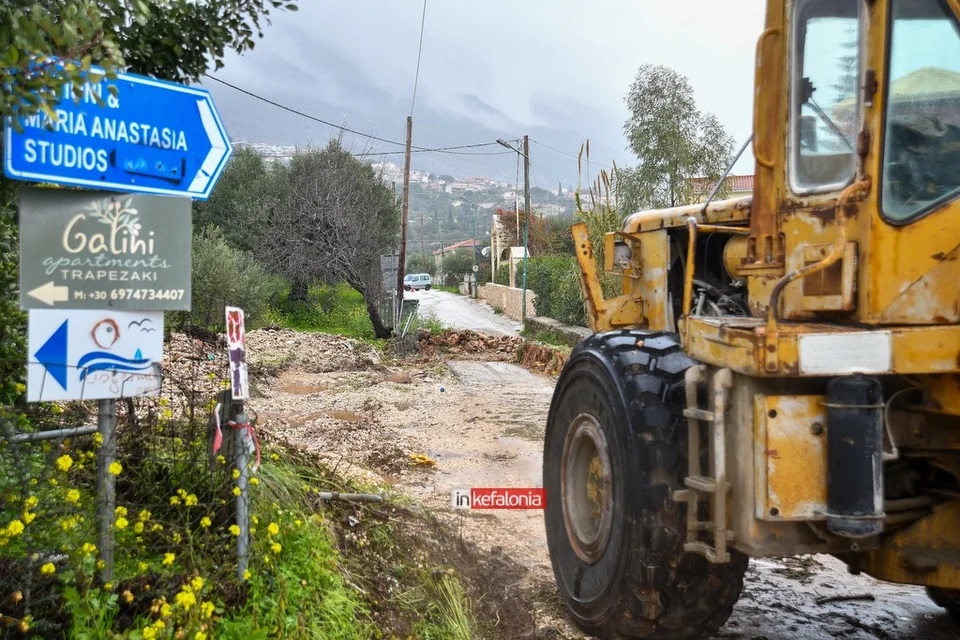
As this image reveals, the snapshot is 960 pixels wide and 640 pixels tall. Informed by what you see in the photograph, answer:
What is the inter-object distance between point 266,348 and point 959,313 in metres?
18.7

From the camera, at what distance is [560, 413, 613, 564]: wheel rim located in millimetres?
4465

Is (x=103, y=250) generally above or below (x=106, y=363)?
above

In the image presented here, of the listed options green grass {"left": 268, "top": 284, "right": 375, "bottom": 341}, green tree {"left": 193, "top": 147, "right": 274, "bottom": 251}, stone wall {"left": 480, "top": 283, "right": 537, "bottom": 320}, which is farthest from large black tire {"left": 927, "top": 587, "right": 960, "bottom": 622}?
stone wall {"left": 480, "top": 283, "right": 537, "bottom": 320}

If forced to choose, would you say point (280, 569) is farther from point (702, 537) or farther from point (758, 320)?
point (758, 320)

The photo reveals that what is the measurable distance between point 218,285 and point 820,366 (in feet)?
68.5

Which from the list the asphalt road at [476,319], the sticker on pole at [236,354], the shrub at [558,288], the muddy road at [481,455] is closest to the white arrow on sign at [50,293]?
the sticker on pole at [236,354]

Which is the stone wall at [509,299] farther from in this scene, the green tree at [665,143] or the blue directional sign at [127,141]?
the blue directional sign at [127,141]

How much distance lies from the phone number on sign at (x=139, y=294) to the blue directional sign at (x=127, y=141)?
0.41 meters

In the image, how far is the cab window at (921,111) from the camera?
3.24 metres

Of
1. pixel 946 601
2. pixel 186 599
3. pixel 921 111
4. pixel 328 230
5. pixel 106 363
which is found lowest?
pixel 946 601

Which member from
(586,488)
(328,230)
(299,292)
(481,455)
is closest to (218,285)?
(328,230)

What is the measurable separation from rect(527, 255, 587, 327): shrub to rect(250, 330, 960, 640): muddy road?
12.6ft

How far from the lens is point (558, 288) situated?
88.7ft

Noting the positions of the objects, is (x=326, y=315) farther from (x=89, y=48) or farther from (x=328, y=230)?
(x=89, y=48)
